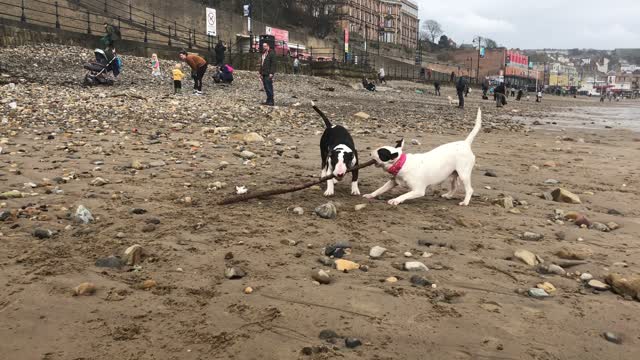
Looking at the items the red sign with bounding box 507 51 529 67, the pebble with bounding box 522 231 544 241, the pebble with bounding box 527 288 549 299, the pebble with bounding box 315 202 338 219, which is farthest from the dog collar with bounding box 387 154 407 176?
the red sign with bounding box 507 51 529 67

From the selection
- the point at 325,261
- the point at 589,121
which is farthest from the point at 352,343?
the point at 589,121

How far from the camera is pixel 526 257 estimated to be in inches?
162

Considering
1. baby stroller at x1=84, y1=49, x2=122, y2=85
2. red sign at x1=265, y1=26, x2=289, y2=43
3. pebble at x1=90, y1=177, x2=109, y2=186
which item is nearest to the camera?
pebble at x1=90, y1=177, x2=109, y2=186

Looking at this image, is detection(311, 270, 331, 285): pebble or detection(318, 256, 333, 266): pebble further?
detection(318, 256, 333, 266): pebble

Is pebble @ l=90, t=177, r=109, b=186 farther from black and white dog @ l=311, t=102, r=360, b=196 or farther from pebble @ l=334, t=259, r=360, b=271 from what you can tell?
pebble @ l=334, t=259, r=360, b=271

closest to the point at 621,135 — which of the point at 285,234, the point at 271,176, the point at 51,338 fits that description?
the point at 271,176

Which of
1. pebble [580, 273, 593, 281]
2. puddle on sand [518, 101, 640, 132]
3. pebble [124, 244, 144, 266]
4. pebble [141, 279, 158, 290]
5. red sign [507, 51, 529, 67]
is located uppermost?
red sign [507, 51, 529, 67]

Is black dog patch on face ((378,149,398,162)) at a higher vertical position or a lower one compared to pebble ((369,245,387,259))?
higher

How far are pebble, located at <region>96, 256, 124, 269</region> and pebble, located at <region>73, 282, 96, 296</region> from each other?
0.39 m

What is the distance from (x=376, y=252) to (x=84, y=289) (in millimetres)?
2189

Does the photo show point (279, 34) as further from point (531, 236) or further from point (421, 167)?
point (531, 236)

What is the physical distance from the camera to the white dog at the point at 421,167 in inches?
229

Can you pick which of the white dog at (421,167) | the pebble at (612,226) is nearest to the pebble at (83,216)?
the white dog at (421,167)

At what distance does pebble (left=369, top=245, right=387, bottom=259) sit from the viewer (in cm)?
407
